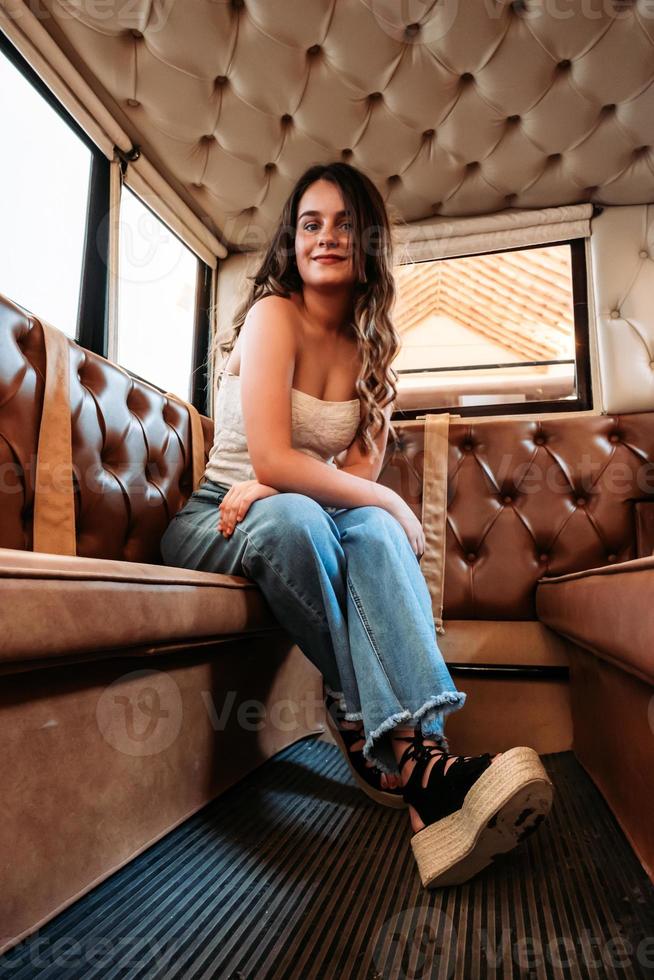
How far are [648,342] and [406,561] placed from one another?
1012 mm

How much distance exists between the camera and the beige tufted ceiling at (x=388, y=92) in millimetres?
1178

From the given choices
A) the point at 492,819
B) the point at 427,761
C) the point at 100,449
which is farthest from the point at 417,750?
the point at 100,449

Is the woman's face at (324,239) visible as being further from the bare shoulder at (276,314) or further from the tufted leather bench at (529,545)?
the tufted leather bench at (529,545)

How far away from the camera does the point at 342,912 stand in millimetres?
533

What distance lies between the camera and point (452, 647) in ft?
3.74

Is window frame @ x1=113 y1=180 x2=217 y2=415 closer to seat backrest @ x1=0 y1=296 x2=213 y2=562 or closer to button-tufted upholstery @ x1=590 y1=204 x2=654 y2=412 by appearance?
seat backrest @ x1=0 y1=296 x2=213 y2=562

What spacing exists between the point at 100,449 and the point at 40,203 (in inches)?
25.1

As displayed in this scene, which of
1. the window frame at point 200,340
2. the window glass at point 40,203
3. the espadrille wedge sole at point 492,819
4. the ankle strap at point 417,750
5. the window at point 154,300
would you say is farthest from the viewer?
the window frame at point 200,340

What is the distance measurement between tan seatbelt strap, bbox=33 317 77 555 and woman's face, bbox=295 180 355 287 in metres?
0.43

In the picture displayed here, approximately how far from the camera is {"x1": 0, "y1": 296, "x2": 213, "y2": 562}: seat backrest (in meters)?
0.77

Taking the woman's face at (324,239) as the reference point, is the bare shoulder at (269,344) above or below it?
below

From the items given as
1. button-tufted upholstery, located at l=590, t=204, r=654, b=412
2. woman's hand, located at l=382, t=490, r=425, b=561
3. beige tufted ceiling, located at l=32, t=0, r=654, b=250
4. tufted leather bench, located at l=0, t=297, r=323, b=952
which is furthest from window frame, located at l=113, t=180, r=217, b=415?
button-tufted upholstery, located at l=590, t=204, r=654, b=412

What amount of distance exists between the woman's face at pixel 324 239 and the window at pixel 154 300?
551mm

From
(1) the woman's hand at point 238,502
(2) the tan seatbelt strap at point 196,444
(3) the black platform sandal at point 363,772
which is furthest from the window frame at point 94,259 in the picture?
(3) the black platform sandal at point 363,772
